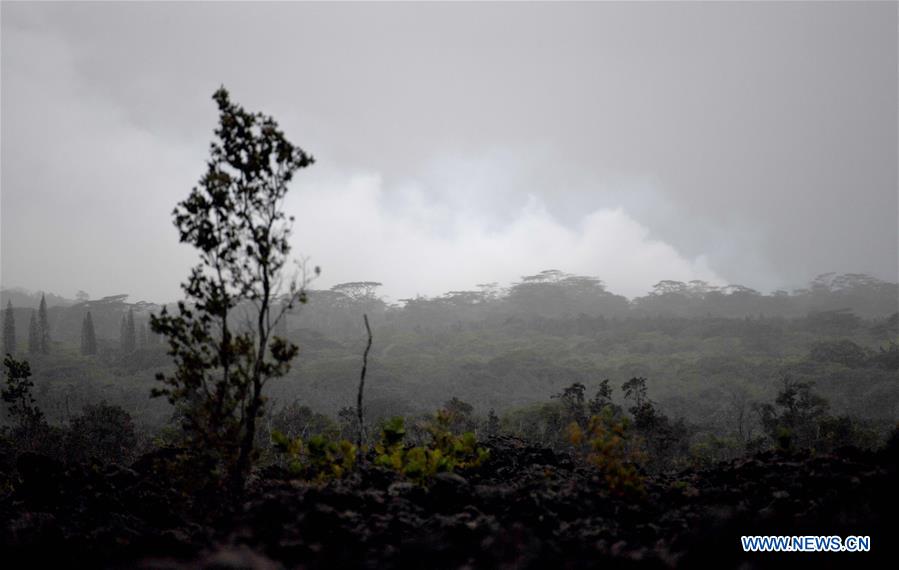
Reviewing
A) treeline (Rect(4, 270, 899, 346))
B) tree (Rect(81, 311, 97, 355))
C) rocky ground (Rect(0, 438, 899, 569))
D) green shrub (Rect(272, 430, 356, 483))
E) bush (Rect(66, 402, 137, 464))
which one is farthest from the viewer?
treeline (Rect(4, 270, 899, 346))

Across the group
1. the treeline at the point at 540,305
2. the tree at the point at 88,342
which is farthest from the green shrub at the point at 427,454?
the treeline at the point at 540,305

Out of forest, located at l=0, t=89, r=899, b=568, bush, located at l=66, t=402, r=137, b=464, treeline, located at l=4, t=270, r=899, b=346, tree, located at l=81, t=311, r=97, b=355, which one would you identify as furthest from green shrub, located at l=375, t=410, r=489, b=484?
treeline, located at l=4, t=270, r=899, b=346

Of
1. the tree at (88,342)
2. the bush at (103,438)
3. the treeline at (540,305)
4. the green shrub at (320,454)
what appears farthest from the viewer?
the treeline at (540,305)

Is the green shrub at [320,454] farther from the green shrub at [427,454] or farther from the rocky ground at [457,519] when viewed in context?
the green shrub at [427,454]

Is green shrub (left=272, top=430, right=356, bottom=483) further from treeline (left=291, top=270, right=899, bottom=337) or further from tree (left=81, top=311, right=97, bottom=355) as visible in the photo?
treeline (left=291, top=270, right=899, bottom=337)

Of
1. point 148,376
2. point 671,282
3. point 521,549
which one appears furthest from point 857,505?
point 671,282

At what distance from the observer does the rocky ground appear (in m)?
5.39

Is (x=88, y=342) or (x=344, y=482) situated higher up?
(x=88, y=342)

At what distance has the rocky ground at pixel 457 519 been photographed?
17.7ft

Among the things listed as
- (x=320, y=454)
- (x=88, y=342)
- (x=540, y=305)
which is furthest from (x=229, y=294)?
(x=540, y=305)

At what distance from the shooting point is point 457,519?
7.82 metres

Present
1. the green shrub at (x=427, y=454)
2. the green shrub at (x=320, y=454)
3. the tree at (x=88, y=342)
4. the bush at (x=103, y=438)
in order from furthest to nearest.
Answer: the tree at (x=88, y=342), the bush at (x=103, y=438), the green shrub at (x=427, y=454), the green shrub at (x=320, y=454)

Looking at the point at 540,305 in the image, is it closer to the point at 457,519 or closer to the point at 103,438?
the point at 103,438

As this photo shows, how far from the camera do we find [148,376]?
55750 millimetres
